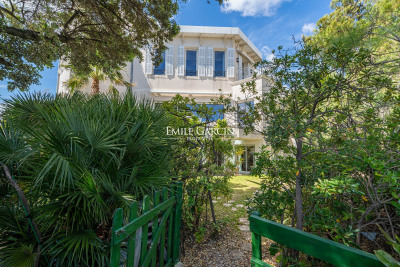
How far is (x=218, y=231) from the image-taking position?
12.6 feet

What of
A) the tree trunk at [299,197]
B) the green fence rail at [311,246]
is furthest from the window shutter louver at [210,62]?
the green fence rail at [311,246]

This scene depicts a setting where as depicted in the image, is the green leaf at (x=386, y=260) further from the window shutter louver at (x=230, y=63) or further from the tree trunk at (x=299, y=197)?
the window shutter louver at (x=230, y=63)

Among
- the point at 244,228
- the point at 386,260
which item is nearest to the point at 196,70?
the point at 244,228

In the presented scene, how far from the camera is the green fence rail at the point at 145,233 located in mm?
1488

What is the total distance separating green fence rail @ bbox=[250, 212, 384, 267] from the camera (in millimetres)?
982

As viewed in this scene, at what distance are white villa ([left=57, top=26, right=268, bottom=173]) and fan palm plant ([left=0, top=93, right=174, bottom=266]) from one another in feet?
38.6

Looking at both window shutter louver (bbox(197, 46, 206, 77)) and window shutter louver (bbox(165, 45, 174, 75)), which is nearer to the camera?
window shutter louver (bbox(165, 45, 174, 75))

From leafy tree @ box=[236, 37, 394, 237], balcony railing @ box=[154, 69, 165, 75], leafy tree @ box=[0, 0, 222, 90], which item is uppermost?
balcony railing @ box=[154, 69, 165, 75]

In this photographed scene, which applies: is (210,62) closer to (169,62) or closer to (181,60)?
(181,60)

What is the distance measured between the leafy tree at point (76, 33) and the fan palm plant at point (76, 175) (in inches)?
126

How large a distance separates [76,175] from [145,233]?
1049 mm

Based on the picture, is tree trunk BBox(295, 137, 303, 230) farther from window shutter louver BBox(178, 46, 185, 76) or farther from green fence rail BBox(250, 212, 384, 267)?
window shutter louver BBox(178, 46, 185, 76)

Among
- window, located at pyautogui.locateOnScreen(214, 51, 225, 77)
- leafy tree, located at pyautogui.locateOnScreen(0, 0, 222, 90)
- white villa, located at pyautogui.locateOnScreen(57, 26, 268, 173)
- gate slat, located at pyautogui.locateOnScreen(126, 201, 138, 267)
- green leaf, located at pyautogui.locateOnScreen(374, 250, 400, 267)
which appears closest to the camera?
green leaf, located at pyautogui.locateOnScreen(374, 250, 400, 267)

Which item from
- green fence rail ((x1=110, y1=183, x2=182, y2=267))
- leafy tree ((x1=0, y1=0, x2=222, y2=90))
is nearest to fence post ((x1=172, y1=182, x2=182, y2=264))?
green fence rail ((x1=110, y1=183, x2=182, y2=267))
